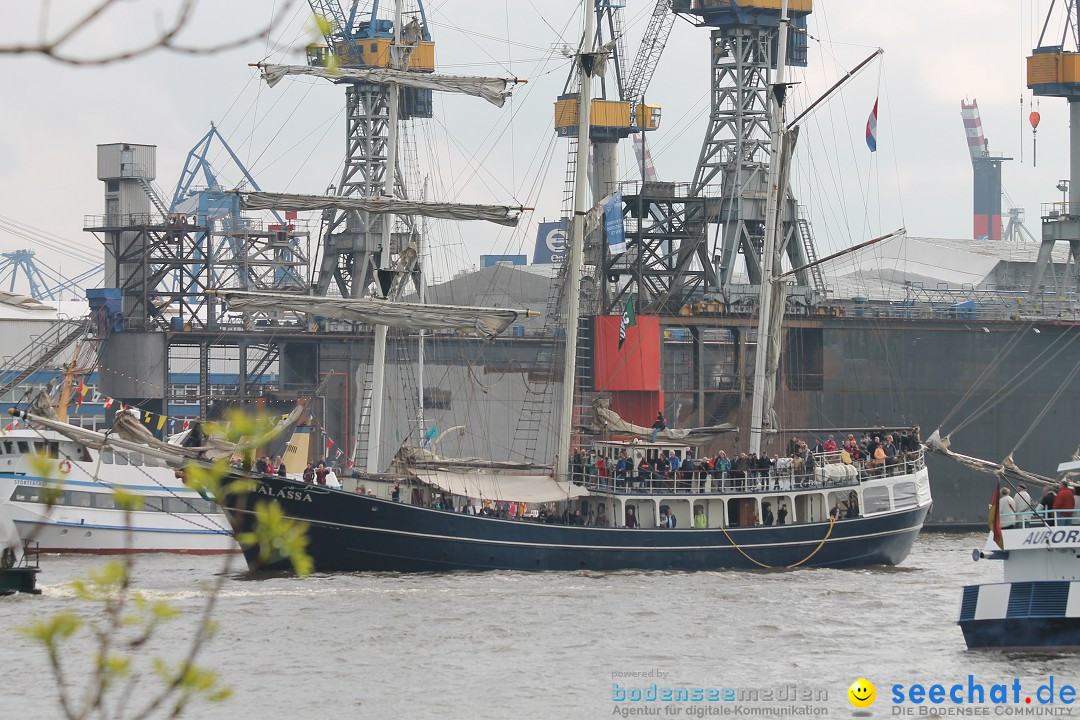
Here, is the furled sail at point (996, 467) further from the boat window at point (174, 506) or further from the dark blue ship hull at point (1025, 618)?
the boat window at point (174, 506)

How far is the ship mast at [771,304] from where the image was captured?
2010 inches

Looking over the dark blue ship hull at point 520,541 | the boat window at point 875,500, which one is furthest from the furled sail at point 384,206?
the boat window at point 875,500

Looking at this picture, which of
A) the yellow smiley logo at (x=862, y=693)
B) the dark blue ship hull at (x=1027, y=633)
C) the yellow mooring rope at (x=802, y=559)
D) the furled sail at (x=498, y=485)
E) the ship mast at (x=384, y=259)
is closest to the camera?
the yellow smiley logo at (x=862, y=693)

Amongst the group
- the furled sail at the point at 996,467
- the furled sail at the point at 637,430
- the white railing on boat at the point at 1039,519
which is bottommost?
the white railing on boat at the point at 1039,519

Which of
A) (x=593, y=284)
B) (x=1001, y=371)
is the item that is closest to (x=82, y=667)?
(x=593, y=284)

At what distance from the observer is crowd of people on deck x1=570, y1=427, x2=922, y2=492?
46531 mm

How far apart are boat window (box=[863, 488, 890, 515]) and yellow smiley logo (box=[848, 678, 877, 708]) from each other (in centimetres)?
2152

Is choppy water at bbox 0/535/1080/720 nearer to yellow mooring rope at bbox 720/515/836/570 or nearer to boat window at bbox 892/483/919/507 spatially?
yellow mooring rope at bbox 720/515/836/570

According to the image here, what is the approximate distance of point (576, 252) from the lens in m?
49.1

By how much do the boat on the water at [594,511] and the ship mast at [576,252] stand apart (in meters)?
0.05

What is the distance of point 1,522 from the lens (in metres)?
51.5

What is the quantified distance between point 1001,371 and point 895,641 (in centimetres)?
4283

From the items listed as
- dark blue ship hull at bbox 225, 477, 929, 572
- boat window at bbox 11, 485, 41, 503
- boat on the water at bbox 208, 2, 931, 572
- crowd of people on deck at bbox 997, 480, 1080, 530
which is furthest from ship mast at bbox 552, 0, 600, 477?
crowd of people on deck at bbox 997, 480, 1080, 530

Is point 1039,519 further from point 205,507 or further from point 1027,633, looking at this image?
point 205,507
